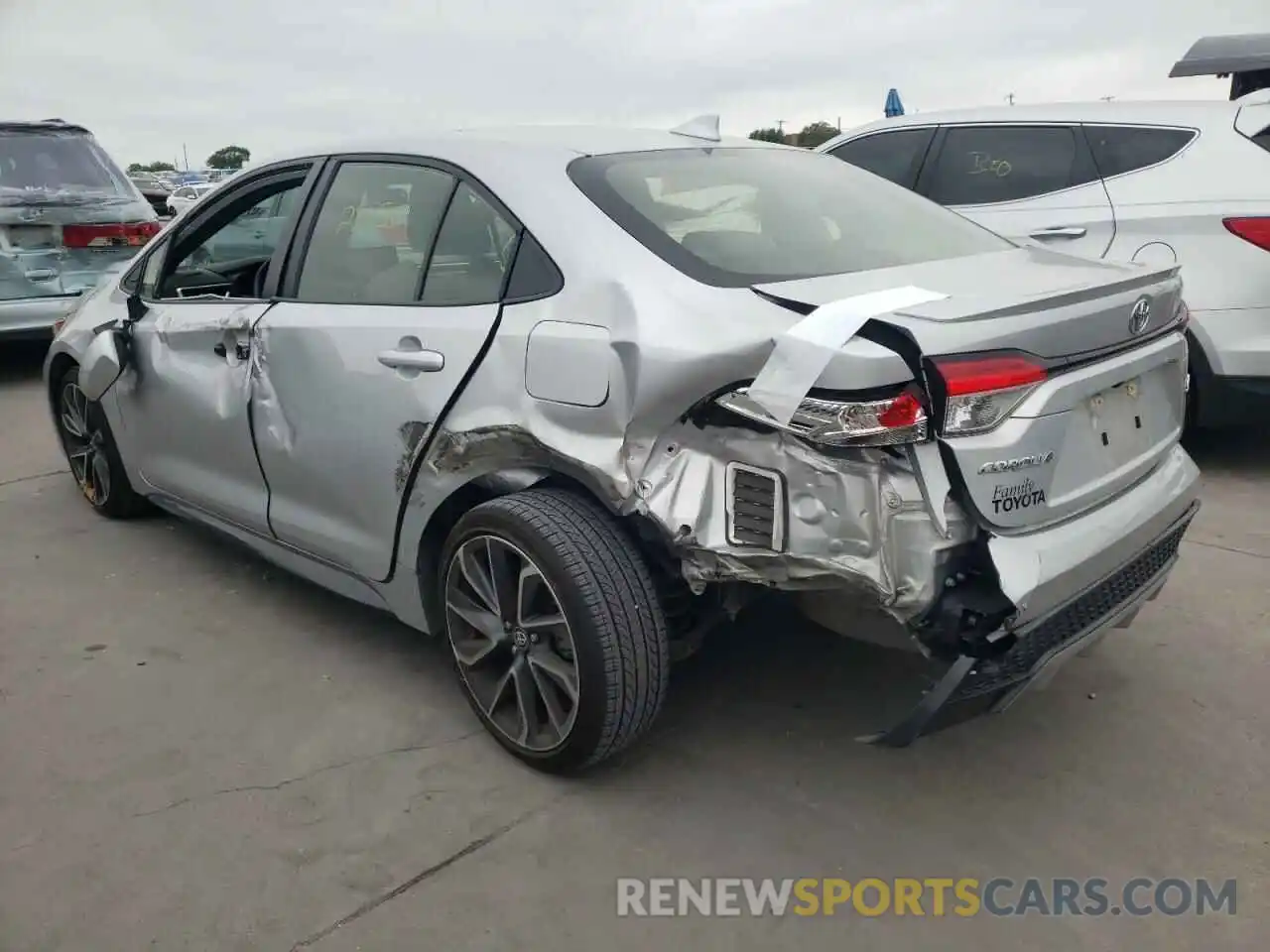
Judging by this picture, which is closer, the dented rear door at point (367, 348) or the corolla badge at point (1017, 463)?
the corolla badge at point (1017, 463)

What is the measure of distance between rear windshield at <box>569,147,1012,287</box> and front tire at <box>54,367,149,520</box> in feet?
8.79

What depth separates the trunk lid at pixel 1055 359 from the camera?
211cm

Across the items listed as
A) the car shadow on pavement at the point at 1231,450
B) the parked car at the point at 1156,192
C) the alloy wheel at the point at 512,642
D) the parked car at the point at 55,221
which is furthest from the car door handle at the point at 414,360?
the parked car at the point at 55,221

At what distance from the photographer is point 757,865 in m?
2.36

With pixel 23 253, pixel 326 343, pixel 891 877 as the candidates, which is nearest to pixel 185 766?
pixel 326 343

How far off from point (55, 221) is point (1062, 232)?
20.9ft

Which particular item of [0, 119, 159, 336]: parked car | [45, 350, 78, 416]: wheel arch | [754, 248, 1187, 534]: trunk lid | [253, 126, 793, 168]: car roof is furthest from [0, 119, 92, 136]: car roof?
[754, 248, 1187, 534]: trunk lid

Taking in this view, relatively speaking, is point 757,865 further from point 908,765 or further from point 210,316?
point 210,316

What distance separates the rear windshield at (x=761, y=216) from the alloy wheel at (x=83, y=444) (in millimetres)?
2777

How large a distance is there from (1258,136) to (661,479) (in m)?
3.98

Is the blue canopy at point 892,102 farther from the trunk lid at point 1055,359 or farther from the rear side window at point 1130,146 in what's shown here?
the trunk lid at point 1055,359

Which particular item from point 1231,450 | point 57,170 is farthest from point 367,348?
point 57,170

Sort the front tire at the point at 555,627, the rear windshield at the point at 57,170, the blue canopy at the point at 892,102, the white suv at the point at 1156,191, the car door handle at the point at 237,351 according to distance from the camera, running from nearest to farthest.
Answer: the front tire at the point at 555,627 < the car door handle at the point at 237,351 < the white suv at the point at 1156,191 < the rear windshield at the point at 57,170 < the blue canopy at the point at 892,102

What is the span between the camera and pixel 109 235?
24.5 ft
